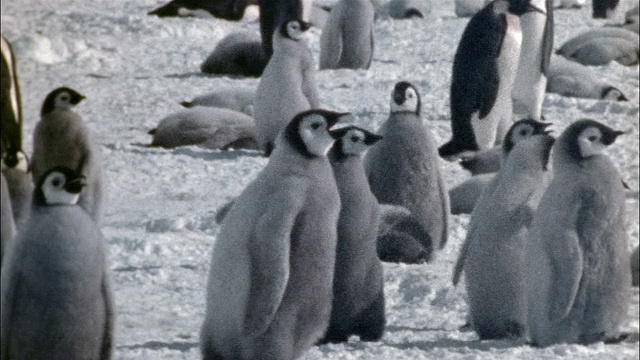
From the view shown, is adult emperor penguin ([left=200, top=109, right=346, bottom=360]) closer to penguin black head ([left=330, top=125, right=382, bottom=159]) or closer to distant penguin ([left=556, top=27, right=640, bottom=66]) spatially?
penguin black head ([left=330, top=125, right=382, bottom=159])

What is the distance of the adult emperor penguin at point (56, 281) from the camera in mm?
2812

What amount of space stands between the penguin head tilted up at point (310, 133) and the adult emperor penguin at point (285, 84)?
306cm

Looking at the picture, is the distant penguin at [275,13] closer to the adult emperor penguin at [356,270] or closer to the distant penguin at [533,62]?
the distant penguin at [533,62]

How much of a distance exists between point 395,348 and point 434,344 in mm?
85

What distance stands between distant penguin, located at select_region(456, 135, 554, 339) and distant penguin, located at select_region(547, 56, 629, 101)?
456cm

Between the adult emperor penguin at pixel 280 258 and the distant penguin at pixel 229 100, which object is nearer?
the adult emperor penguin at pixel 280 258

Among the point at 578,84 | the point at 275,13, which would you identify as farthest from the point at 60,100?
the point at 275,13

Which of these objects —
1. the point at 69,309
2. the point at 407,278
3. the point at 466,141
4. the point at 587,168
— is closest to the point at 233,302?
the point at 69,309

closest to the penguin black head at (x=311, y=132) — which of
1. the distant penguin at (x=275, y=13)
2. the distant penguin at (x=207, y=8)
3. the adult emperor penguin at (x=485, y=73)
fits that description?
the adult emperor penguin at (x=485, y=73)

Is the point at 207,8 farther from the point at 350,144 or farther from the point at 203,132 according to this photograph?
the point at 350,144

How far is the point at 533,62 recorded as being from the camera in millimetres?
7480

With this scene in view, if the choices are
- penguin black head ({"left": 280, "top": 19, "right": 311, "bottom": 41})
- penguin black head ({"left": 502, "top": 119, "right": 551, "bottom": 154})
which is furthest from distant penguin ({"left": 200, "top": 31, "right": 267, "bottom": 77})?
penguin black head ({"left": 502, "top": 119, "right": 551, "bottom": 154})

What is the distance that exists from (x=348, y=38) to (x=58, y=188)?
20.4ft

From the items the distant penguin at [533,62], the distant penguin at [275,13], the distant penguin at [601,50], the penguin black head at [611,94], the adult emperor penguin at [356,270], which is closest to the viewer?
the adult emperor penguin at [356,270]
